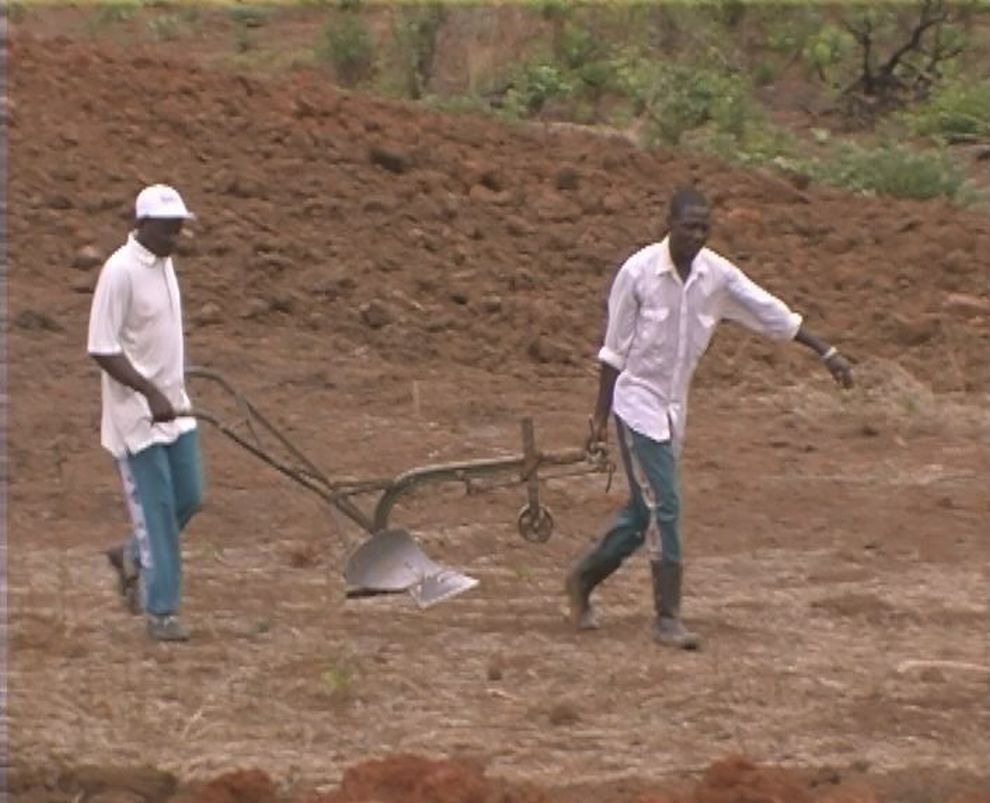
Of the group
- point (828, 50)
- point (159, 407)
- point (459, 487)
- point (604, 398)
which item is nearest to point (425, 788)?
point (159, 407)

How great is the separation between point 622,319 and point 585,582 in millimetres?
961

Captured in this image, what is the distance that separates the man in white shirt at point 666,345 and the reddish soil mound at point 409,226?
5.28 meters

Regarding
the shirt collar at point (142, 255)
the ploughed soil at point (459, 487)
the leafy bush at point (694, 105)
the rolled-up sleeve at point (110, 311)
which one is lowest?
the ploughed soil at point (459, 487)

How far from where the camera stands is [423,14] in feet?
81.7

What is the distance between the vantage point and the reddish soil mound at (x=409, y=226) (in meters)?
14.2

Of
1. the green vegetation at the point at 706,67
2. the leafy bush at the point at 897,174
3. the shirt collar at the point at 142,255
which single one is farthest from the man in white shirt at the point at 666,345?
the green vegetation at the point at 706,67

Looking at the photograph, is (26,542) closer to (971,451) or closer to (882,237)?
(971,451)

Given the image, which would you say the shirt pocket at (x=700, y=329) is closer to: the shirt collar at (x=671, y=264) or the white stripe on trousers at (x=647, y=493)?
the shirt collar at (x=671, y=264)

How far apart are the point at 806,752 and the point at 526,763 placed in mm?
789

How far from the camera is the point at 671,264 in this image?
8500 millimetres

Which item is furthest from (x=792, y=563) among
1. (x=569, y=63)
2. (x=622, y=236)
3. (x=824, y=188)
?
(x=569, y=63)

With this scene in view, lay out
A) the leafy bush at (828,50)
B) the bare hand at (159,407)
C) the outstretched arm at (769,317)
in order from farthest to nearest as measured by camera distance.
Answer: the leafy bush at (828,50), the outstretched arm at (769,317), the bare hand at (159,407)

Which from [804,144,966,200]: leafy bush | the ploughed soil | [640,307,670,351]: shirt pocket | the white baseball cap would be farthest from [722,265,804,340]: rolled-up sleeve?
[804,144,966,200]: leafy bush

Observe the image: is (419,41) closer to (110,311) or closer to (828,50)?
(828,50)
